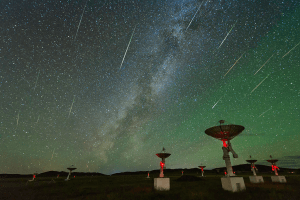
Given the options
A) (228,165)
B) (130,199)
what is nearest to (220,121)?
(228,165)

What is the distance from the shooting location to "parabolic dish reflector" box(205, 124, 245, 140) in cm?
2131

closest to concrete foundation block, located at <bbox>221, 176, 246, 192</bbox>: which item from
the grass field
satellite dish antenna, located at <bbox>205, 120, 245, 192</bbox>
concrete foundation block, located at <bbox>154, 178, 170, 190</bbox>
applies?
the grass field

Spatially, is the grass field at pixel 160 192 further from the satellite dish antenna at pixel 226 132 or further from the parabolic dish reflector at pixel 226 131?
the parabolic dish reflector at pixel 226 131

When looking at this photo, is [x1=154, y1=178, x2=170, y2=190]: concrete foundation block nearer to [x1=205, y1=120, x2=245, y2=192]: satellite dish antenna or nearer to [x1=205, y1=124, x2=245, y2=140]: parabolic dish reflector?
[x1=205, y1=120, x2=245, y2=192]: satellite dish antenna

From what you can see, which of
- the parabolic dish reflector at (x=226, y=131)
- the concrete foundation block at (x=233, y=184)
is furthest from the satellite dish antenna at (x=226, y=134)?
the concrete foundation block at (x=233, y=184)

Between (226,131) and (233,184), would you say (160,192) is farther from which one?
(226,131)

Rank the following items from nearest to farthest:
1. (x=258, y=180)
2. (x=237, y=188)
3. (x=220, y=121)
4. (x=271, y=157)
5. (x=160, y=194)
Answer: (x=237, y=188), (x=160, y=194), (x=220, y=121), (x=258, y=180), (x=271, y=157)

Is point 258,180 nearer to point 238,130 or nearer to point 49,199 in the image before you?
point 238,130

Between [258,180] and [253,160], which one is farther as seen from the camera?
[253,160]

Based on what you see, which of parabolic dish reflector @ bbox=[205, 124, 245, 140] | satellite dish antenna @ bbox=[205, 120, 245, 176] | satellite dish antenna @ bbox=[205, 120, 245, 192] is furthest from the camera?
parabolic dish reflector @ bbox=[205, 124, 245, 140]

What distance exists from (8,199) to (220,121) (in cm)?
3048

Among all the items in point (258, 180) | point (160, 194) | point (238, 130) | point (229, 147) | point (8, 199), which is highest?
point (238, 130)

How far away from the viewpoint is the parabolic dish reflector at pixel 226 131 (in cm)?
2131

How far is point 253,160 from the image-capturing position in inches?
1521
